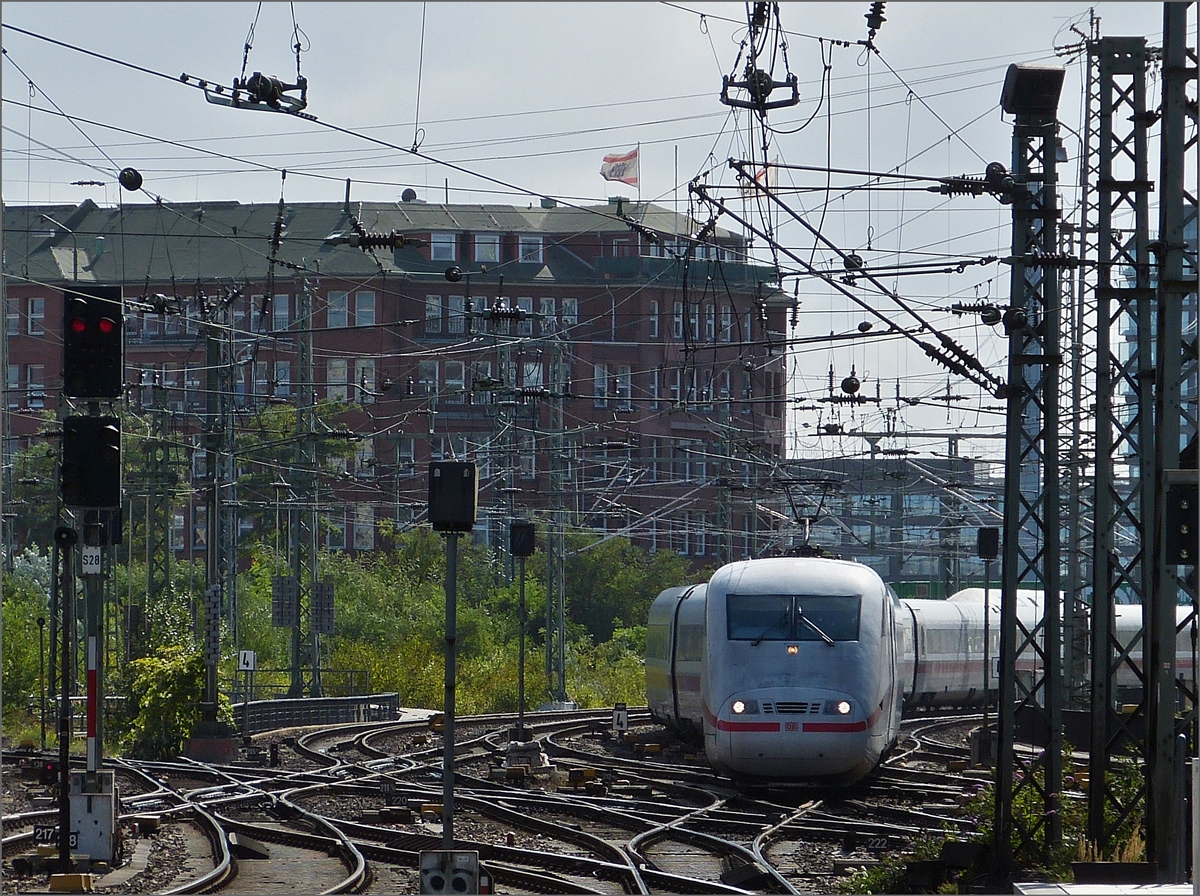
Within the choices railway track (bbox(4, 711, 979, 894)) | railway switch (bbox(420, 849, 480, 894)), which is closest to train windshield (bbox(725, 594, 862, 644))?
railway track (bbox(4, 711, 979, 894))

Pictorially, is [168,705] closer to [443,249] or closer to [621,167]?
[621,167]

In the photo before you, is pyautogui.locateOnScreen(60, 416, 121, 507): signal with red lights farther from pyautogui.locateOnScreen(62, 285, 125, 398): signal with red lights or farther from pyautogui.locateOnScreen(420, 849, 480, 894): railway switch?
pyautogui.locateOnScreen(420, 849, 480, 894): railway switch

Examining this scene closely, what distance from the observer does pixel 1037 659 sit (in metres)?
43.5

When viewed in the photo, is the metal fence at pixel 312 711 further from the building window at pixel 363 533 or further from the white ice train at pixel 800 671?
the building window at pixel 363 533

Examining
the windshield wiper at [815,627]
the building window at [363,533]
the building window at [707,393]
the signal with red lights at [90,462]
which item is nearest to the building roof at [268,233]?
the building window at [707,393]

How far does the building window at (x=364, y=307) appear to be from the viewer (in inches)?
3071

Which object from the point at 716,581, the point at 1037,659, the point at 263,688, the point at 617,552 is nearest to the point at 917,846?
the point at 716,581

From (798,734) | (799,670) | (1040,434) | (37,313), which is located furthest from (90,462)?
(37,313)

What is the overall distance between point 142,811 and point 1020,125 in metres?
12.9

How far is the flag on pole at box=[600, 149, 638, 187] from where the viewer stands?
56.4 metres

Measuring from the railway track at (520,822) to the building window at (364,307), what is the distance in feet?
162

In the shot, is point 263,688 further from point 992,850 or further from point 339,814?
point 992,850

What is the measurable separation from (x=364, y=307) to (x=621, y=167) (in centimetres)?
2518

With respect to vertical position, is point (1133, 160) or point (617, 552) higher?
point (1133, 160)
